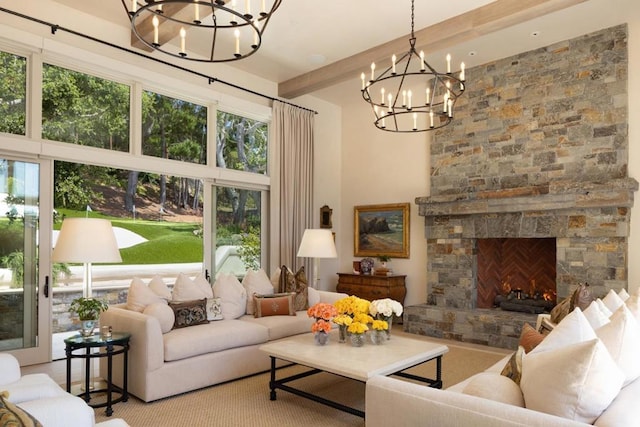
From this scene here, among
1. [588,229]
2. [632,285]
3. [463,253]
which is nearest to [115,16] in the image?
[463,253]

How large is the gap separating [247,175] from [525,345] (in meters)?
4.73

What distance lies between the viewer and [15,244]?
4.52 meters

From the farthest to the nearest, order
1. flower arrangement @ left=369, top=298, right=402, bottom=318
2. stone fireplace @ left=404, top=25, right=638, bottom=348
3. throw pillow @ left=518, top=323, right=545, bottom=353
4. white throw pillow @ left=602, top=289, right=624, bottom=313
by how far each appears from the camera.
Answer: stone fireplace @ left=404, top=25, right=638, bottom=348 → flower arrangement @ left=369, top=298, right=402, bottom=318 → white throw pillow @ left=602, top=289, right=624, bottom=313 → throw pillow @ left=518, top=323, right=545, bottom=353

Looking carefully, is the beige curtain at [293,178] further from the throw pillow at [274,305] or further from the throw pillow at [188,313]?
the throw pillow at [188,313]

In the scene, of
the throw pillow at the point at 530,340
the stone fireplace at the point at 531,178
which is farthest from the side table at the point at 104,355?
the stone fireplace at the point at 531,178

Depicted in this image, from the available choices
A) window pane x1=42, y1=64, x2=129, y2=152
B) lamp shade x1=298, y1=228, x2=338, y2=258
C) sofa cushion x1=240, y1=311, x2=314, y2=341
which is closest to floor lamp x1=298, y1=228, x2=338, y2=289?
lamp shade x1=298, y1=228, x2=338, y2=258

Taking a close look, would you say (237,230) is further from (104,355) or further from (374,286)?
(104,355)

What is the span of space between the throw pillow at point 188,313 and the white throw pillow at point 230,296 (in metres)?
0.34

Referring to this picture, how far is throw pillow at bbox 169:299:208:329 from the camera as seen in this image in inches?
164

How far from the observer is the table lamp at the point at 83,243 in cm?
337

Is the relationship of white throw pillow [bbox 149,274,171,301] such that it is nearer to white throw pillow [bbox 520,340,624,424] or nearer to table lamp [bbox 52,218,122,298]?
table lamp [bbox 52,218,122,298]

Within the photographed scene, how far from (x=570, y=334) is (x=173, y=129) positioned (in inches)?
205

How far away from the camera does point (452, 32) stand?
4.86m

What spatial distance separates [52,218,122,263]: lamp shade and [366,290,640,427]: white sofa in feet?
7.82
